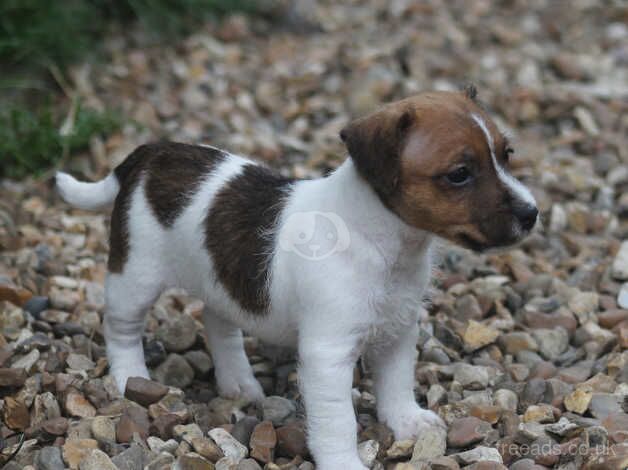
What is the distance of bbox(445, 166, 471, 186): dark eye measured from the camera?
13.2 ft

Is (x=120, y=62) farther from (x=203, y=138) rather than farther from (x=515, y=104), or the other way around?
(x=515, y=104)

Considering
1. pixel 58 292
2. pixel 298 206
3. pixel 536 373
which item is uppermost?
pixel 298 206

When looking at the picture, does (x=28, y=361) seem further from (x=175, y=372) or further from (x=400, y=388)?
(x=400, y=388)

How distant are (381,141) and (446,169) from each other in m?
0.29

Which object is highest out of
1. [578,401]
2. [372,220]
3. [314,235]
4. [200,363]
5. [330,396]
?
[372,220]

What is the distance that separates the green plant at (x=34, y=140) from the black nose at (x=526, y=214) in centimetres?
435

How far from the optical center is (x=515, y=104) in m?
8.78

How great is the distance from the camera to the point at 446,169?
4.01 meters

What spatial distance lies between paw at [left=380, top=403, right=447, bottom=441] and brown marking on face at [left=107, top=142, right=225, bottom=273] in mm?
1473

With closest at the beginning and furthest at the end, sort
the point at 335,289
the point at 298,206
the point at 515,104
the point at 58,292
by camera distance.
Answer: the point at 335,289 → the point at 298,206 → the point at 58,292 → the point at 515,104

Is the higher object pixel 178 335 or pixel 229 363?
pixel 229 363

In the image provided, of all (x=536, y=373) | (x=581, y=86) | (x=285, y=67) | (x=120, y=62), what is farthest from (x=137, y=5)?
(x=536, y=373)

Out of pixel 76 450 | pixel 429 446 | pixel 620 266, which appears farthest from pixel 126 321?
pixel 620 266

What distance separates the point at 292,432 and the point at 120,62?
207 inches
